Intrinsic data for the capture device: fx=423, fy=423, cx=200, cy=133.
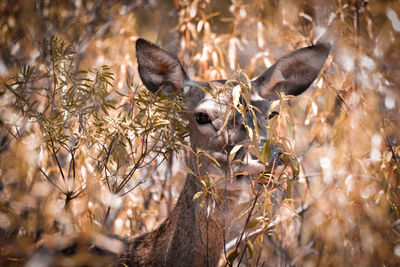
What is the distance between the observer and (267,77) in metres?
3.32

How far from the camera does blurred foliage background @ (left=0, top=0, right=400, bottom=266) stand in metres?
2.70

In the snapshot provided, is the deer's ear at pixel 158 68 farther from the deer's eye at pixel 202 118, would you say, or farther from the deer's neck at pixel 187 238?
the deer's neck at pixel 187 238

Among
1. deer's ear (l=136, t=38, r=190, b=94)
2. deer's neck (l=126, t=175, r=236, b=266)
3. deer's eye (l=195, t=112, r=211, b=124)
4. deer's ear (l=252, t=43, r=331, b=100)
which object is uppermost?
deer's ear (l=136, t=38, r=190, b=94)

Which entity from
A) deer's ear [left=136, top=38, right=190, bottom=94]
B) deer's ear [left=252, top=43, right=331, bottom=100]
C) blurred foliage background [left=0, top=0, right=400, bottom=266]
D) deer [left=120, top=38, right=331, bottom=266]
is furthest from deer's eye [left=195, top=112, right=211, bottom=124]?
deer's ear [left=252, top=43, right=331, bottom=100]

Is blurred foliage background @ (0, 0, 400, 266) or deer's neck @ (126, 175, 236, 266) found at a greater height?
blurred foliage background @ (0, 0, 400, 266)

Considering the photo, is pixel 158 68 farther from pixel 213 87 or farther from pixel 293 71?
pixel 293 71

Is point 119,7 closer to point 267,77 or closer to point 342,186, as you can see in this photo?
point 267,77

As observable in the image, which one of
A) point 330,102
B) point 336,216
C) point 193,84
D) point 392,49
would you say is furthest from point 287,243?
point 392,49

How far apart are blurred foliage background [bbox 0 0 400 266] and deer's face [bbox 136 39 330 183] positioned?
0.57ft

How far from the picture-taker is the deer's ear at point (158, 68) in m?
3.16

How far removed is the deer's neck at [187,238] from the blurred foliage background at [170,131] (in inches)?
9.7

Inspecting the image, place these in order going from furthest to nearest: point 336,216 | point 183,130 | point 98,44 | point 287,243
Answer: point 98,44, point 287,243, point 336,216, point 183,130

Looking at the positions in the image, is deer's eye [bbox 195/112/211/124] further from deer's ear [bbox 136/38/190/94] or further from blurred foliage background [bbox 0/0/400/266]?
deer's ear [bbox 136/38/190/94]

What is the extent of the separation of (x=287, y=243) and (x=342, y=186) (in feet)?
2.47
